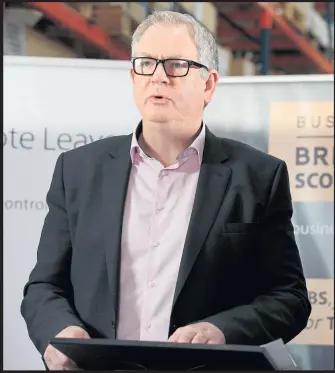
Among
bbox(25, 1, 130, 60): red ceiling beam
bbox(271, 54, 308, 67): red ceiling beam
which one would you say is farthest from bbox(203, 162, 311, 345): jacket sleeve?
bbox(271, 54, 308, 67): red ceiling beam

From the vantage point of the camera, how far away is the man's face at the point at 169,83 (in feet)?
5.29

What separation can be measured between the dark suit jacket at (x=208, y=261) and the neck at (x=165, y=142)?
0.06m

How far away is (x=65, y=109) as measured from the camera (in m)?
2.12

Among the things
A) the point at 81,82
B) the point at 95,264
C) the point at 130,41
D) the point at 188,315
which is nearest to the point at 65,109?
the point at 81,82

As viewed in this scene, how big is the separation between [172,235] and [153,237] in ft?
0.15

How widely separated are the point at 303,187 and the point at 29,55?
989 millimetres

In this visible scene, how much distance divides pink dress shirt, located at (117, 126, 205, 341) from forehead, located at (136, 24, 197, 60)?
0.20 metres

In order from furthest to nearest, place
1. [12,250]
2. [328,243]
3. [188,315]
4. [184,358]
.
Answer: [328,243], [12,250], [188,315], [184,358]

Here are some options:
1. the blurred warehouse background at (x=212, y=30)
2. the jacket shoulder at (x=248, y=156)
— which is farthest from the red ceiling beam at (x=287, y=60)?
the jacket shoulder at (x=248, y=156)

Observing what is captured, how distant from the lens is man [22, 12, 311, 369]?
1611mm

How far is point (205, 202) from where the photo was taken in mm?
1636

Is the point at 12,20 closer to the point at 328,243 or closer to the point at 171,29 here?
the point at 171,29

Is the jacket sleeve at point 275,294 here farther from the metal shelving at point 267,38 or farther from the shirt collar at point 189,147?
the metal shelving at point 267,38

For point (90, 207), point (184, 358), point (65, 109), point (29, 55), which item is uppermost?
point (29, 55)
